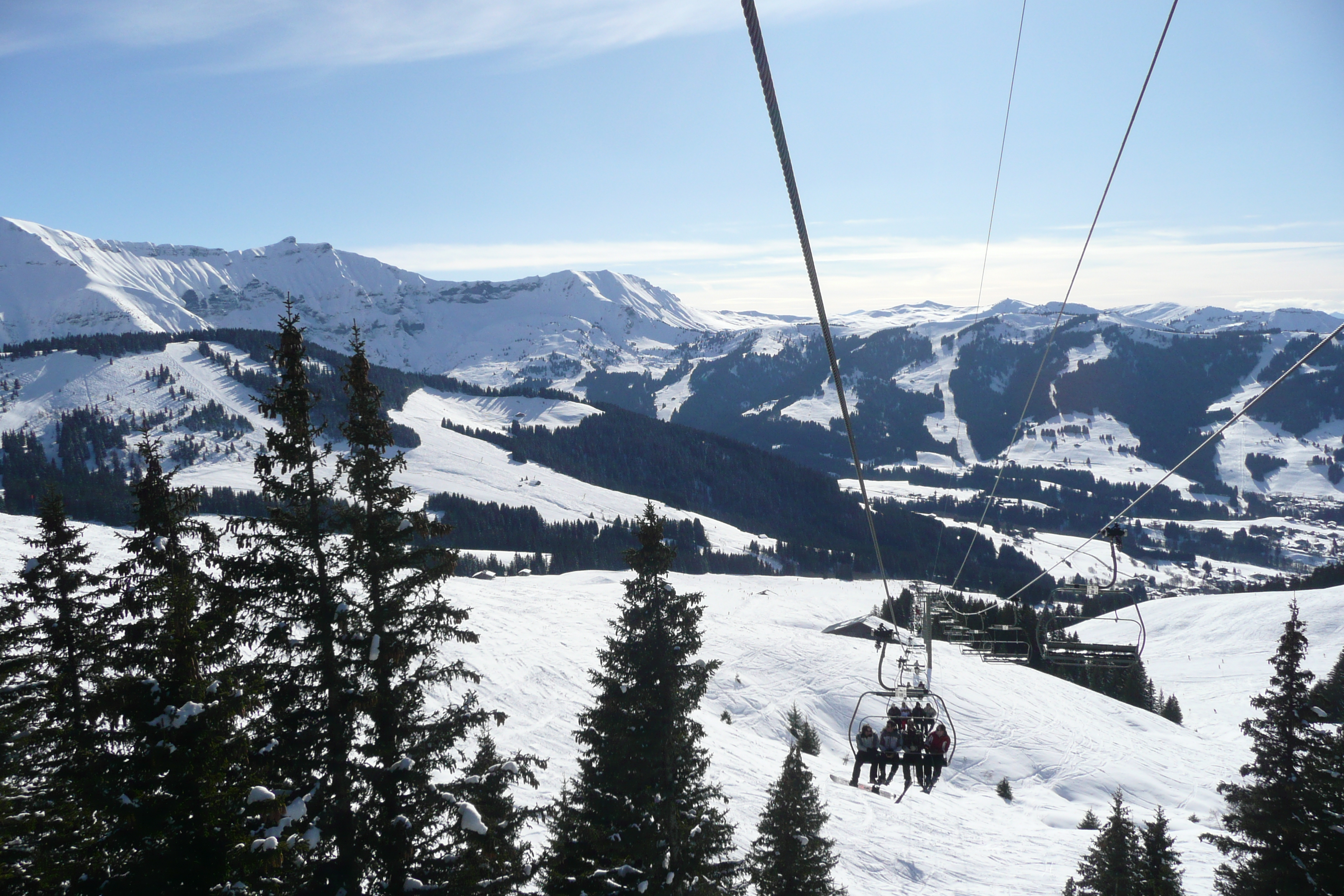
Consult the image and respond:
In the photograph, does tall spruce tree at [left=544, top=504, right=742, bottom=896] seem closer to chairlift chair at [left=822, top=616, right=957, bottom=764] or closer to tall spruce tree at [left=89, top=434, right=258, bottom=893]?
chairlift chair at [left=822, top=616, right=957, bottom=764]

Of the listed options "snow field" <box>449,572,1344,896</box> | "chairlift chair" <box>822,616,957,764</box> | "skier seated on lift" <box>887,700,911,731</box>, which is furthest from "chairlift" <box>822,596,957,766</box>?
"snow field" <box>449,572,1344,896</box>

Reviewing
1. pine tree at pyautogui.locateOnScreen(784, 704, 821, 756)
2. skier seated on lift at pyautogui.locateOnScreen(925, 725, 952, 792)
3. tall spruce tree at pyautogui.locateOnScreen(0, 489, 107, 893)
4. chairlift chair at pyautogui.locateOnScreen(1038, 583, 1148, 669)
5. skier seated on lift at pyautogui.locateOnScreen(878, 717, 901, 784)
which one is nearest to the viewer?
tall spruce tree at pyautogui.locateOnScreen(0, 489, 107, 893)

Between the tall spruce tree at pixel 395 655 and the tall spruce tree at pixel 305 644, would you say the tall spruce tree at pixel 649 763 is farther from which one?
the tall spruce tree at pixel 305 644

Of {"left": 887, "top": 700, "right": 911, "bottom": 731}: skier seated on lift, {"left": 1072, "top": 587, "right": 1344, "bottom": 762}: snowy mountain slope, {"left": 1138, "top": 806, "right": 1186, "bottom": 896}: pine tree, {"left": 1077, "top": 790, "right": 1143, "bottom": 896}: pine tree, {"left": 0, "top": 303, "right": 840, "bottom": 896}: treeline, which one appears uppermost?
{"left": 0, "top": 303, "right": 840, "bottom": 896}: treeline

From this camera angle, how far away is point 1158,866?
2408cm

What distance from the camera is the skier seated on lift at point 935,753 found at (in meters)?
20.3

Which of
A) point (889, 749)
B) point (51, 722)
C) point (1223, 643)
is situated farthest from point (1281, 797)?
point (1223, 643)

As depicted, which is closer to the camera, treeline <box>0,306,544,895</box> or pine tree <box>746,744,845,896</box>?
treeline <box>0,306,544,895</box>

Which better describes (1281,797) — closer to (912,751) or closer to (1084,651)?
(1084,651)

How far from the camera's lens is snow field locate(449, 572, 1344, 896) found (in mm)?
36906

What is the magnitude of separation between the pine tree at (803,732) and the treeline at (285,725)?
38.7 m

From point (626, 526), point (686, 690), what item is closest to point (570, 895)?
point (686, 690)

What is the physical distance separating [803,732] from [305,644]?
45.5 metres

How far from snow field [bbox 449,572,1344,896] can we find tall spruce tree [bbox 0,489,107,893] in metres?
16.3
